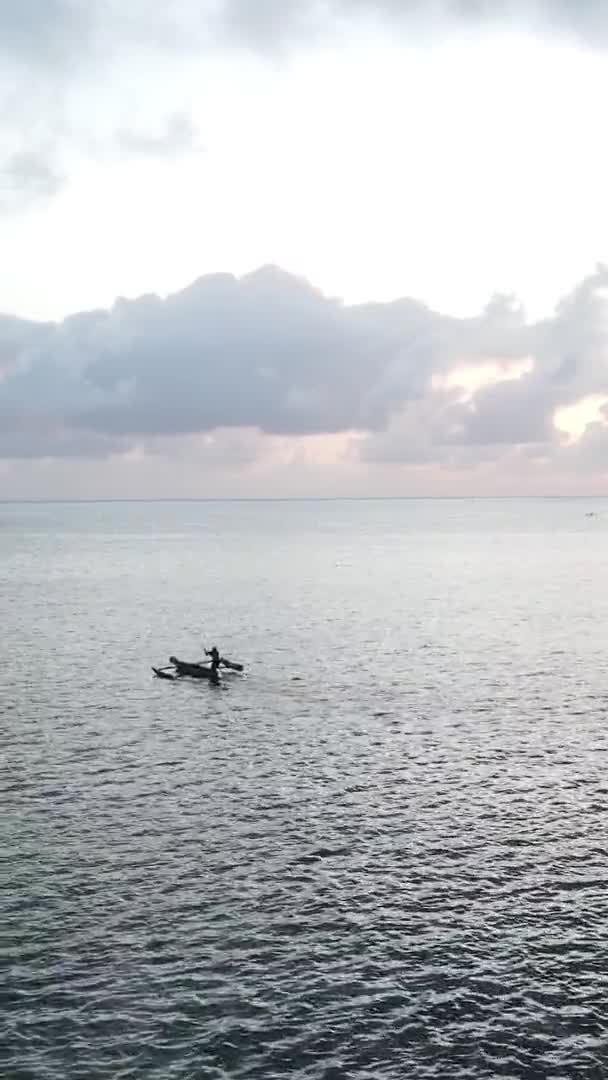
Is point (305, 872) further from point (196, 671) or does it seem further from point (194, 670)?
point (194, 670)

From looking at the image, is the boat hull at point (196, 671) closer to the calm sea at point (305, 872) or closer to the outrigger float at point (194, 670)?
the outrigger float at point (194, 670)

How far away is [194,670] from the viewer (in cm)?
8131

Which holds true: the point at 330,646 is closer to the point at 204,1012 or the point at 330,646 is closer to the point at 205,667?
the point at 205,667

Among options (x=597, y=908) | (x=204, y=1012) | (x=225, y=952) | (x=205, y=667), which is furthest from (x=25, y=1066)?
(x=205, y=667)

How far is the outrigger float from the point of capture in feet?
264

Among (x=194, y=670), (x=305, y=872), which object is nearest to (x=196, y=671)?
(x=194, y=670)

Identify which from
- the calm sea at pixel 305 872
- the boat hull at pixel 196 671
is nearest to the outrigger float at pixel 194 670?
the boat hull at pixel 196 671

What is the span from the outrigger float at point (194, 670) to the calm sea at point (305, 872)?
2.03 meters

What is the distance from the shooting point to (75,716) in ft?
221

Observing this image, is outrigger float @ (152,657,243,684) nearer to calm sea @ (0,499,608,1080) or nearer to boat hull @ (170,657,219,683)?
boat hull @ (170,657,219,683)

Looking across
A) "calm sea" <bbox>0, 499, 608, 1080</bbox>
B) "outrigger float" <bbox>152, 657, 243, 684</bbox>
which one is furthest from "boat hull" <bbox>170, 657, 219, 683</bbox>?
"calm sea" <bbox>0, 499, 608, 1080</bbox>

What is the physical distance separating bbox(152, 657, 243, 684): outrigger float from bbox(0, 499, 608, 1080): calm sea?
2026 millimetres

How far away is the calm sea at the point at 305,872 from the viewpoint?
28766 mm

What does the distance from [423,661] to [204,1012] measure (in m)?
62.7
